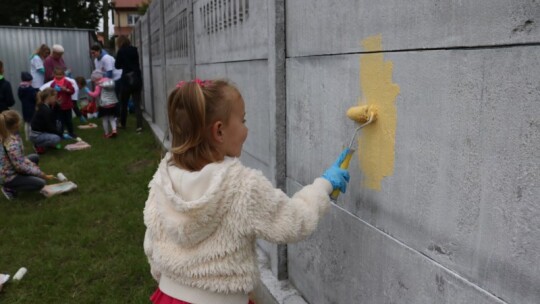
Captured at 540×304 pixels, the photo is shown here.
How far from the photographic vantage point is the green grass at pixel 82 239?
140 inches

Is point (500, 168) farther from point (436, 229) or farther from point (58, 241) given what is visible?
point (58, 241)

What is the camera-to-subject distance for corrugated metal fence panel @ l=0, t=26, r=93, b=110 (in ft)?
44.8

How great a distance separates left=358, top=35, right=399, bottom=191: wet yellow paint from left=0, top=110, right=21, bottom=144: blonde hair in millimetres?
4845

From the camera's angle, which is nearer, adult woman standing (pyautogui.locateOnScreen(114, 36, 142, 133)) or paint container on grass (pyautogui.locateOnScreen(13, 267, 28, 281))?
paint container on grass (pyautogui.locateOnScreen(13, 267, 28, 281))

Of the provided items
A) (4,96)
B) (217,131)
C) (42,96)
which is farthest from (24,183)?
(217,131)

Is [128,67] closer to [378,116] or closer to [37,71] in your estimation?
[37,71]

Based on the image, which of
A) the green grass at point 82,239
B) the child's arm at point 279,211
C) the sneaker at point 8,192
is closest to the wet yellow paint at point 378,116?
the child's arm at point 279,211

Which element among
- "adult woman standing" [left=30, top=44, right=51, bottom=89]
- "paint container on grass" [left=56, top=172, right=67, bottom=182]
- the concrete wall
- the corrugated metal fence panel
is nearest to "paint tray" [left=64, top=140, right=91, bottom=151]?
"adult woman standing" [left=30, top=44, right=51, bottom=89]

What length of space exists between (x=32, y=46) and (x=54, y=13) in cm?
2374

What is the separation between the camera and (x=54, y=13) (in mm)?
35125

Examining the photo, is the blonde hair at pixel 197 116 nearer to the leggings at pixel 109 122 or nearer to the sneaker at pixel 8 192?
the sneaker at pixel 8 192

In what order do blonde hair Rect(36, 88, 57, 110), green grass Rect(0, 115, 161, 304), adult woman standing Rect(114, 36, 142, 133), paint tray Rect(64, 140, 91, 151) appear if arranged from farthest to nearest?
adult woman standing Rect(114, 36, 142, 133) → paint tray Rect(64, 140, 91, 151) → blonde hair Rect(36, 88, 57, 110) → green grass Rect(0, 115, 161, 304)

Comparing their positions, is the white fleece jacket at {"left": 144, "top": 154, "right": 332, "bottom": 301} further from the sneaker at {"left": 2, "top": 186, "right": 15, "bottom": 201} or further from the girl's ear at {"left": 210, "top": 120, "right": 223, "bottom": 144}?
the sneaker at {"left": 2, "top": 186, "right": 15, "bottom": 201}

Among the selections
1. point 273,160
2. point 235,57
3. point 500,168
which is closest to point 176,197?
point 500,168
